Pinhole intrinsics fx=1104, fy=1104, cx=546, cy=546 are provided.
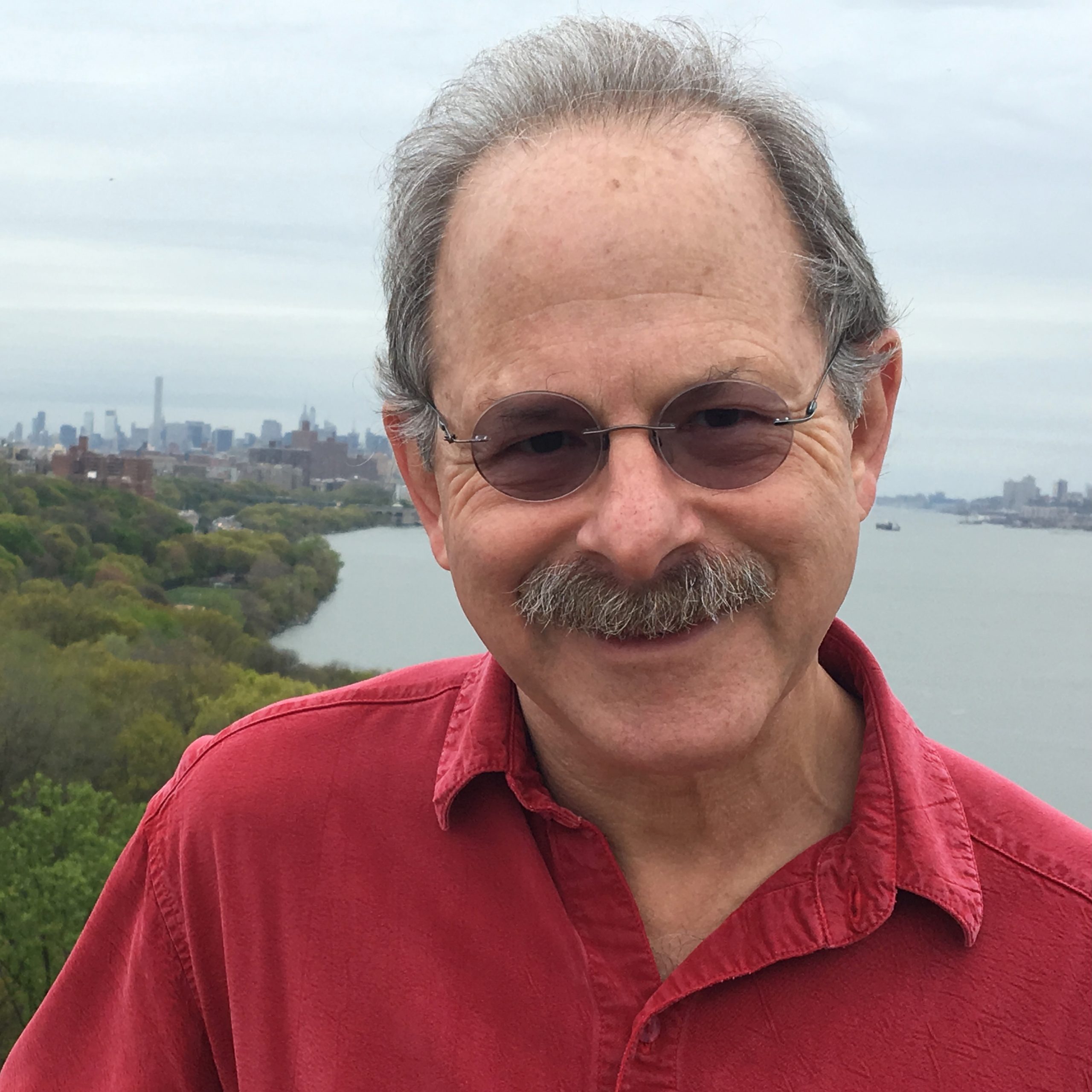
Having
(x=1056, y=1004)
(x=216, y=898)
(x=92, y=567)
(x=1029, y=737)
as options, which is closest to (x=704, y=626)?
(x=1056, y=1004)

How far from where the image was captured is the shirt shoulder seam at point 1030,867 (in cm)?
157

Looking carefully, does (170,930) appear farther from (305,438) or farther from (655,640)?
(305,438)

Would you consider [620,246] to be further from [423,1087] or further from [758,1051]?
[423,1087]

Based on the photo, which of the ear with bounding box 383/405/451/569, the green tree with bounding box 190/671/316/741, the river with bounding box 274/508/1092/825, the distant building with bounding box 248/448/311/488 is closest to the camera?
the ear with bounding box 383/405/451/569

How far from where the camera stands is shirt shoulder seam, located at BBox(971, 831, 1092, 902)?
1.57m

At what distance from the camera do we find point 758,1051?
1496 mm

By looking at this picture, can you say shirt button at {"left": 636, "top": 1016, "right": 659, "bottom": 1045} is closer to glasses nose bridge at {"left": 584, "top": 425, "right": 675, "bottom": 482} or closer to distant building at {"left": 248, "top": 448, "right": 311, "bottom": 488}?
glasses nose bridge at {"left": 584, "top": 425, "right": 675, "bottom": 482}

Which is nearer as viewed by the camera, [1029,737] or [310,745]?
[310,745]

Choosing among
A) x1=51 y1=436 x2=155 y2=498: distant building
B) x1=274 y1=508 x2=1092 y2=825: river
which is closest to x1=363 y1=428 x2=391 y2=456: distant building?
x1=274 y1=508 x2=1092 y2=825: river

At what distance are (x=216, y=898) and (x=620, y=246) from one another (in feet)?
4.06

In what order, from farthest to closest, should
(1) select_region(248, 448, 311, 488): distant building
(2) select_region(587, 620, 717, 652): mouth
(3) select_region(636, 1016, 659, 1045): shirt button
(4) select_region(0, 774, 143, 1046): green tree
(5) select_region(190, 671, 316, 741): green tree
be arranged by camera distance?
(5) select_region(190, 671, 316, 741): green tree
(1) select_region(248, 448, 311, 488): distant building
(4) select_region(0, 774, 143, 1046): green tree
(2) select_region(587, 620, 717, 652): mouth
(3) select_region(636, 1016, 659, 1045): shirt button

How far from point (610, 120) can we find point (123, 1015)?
5.45 feet

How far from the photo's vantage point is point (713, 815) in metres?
Answer: 1.79

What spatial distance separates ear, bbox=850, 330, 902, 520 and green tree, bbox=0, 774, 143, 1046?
16.3 meters
